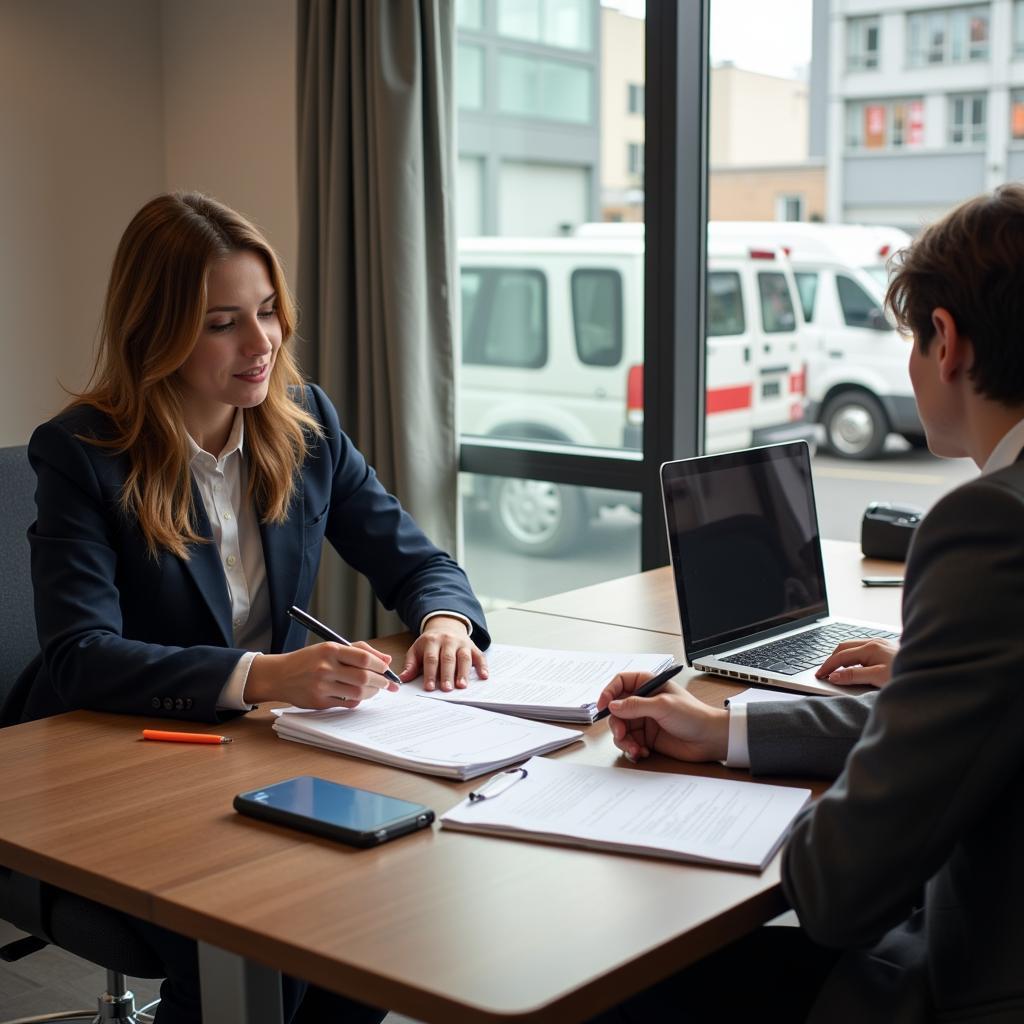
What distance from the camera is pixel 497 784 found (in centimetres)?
131

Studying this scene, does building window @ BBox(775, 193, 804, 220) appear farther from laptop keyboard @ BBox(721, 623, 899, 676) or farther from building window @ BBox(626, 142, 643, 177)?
laptop keyboard @ BBox(721, 623, 899, 676)

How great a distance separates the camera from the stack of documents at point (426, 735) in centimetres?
138

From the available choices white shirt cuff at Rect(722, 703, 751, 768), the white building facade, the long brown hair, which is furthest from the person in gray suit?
the white building facade

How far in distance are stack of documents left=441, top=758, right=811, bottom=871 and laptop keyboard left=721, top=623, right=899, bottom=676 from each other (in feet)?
1.41

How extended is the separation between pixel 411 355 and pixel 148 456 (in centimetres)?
161

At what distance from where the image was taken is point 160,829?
4.06 feet

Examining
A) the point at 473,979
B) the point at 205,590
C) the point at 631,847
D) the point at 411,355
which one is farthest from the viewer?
the point at 411,355

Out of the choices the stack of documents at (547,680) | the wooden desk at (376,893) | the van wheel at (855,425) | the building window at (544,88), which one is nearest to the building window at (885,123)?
the van wheel at (855,425)

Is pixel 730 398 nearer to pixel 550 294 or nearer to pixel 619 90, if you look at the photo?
pixel 550 294

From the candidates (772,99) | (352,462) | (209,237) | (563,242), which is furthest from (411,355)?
(209,237)

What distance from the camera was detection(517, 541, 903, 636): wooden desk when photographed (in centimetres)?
206

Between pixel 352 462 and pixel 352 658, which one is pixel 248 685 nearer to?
pixel 352 658

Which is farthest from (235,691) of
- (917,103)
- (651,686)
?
(917,103)

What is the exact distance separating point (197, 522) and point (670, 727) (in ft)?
2.49
